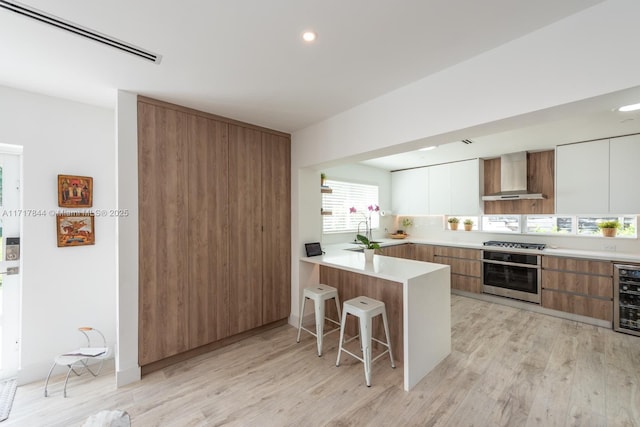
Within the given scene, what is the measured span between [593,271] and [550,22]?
3.56 meters

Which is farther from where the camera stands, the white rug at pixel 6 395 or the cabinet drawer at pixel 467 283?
the cabinet drawer at pixel 467 283

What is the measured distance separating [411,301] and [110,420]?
81.9 inches

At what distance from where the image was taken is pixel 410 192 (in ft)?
18.7

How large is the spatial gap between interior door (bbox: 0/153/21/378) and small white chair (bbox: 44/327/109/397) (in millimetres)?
456

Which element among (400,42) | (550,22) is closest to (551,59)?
(550,22)

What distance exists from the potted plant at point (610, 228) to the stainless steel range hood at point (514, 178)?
80 centimetres

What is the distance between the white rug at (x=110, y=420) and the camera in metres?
1.29

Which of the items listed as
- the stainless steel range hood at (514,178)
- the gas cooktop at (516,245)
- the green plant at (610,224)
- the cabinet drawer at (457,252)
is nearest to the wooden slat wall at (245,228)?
the cabinet drawer at (457,252)

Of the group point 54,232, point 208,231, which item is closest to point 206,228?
point 208,231

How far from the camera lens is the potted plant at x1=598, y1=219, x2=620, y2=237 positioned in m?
3.70

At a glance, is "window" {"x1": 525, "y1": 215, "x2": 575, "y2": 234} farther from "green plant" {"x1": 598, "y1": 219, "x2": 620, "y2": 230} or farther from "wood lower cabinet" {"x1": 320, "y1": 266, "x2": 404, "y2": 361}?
"wood lower cabinet" {"x1": 320, "y1": 266, "x2": 404, "y2": 361}

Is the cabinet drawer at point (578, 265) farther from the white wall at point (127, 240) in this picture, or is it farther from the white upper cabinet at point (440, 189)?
the white wall at point (127, 240)

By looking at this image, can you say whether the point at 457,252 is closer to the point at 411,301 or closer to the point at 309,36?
the point at 411,301

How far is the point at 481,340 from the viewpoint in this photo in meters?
3.05
